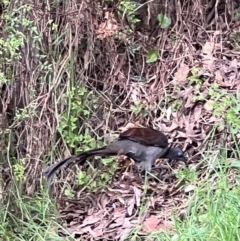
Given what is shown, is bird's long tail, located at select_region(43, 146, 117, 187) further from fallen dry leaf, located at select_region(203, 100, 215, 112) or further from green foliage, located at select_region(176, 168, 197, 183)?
fallen dry leaf, located at select_region(203, 100, 215, 112)

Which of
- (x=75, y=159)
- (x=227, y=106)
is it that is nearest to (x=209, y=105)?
(x=227, y=106)

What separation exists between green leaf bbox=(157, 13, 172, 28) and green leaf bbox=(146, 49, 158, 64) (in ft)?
0.65

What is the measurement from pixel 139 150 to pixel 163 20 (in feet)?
4.19

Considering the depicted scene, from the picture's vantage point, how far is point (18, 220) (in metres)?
3.76

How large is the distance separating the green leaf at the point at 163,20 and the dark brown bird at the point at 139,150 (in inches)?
44.4

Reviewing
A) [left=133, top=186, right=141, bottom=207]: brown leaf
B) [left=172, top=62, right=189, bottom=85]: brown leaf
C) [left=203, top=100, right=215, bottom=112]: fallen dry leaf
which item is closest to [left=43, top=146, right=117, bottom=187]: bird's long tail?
[left=133, top=186, right=141, bottom=207]: brown leaf

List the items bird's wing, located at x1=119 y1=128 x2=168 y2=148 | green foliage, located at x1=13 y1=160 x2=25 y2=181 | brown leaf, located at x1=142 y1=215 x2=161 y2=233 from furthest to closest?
green foliage, located at x1=13 y1=160 x2=25 y2=181 < bird's wing, located at x1=119 y1=128 x2=168 y2=148 < brown leaf, located at x1=142 y1=215 x2=161 y2=233

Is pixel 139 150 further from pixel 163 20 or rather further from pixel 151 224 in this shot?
pixel 163 20

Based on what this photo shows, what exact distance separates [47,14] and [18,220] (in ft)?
4.62

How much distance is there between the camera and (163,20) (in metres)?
4.71

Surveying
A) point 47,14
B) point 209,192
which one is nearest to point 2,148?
point 47,14

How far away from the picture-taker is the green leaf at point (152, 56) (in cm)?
464

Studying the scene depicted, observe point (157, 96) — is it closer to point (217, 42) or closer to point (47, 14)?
point (217, 42)

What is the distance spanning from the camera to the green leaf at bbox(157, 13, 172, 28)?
15.4 ft
